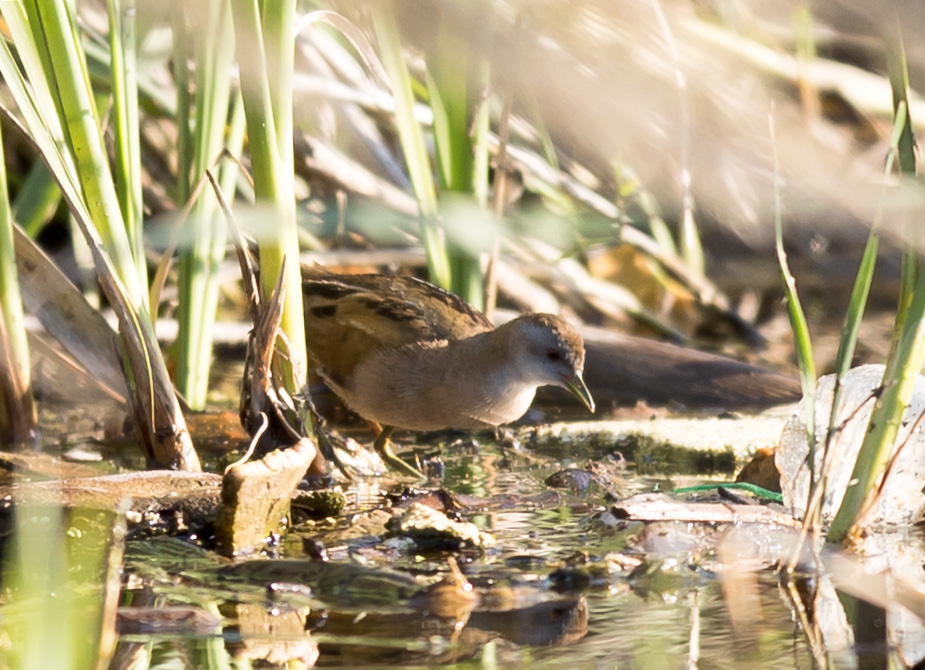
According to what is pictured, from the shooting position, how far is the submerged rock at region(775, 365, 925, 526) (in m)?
2.35

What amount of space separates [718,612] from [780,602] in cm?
11

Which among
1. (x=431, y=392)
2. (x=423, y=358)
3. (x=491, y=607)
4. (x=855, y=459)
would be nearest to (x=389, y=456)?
(x=431, y=392)

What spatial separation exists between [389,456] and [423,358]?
359mm

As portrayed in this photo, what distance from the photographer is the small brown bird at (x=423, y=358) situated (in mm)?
3281

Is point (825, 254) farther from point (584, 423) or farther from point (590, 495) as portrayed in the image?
point (590, 495)

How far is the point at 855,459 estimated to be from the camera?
235 centimetres

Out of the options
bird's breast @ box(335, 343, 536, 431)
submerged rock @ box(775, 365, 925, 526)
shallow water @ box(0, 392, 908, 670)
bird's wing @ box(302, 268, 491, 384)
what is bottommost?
shallow water @ box(0, 392, 908, 670)

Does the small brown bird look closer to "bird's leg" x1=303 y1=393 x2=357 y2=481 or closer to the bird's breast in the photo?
the bird's breast

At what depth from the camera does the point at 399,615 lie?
1771 millimetres

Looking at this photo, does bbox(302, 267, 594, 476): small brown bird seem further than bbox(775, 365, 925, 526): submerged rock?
Yes

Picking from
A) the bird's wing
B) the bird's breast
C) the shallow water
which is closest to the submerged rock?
the shallow water

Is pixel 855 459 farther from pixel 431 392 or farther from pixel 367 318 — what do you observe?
pixel 367 318

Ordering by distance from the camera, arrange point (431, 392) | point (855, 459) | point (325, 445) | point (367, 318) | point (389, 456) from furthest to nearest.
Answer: point (367, 318), point (431, 392), point (389, 456), point (325, 445), point (855, 459)

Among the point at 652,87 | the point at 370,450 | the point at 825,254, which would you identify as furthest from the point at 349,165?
the point at 652,87
